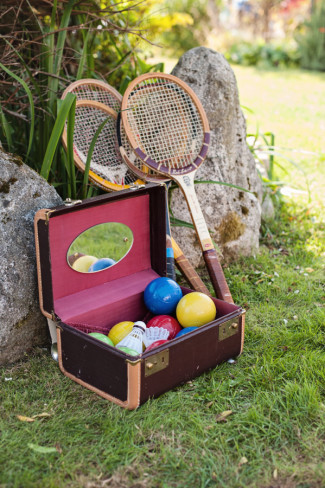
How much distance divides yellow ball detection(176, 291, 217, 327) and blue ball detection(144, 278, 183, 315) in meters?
0.07

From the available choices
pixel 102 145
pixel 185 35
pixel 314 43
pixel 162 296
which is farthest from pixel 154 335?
pixel 185 35

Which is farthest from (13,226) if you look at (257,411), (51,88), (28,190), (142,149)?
(257,411)

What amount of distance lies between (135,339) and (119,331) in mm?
135

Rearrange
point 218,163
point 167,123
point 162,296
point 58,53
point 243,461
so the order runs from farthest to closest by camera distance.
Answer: point 218,163
point 58,53
point 167,123
point 162,296
point 243,461

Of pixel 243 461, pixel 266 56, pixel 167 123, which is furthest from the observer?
pixel 266 56

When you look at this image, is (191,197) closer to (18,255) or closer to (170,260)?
(170,260)

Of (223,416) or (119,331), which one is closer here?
(223,416)

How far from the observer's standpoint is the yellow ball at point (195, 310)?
2723 mm

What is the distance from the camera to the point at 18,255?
8.72 ft

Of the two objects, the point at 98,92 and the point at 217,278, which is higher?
the point at 98,92

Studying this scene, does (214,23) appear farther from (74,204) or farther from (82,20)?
(74,204)

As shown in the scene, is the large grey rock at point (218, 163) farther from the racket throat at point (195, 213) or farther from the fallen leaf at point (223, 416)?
the fallen leaf at point (223, 416)

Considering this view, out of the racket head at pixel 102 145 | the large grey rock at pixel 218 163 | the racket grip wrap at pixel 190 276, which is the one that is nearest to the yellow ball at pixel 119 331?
the racket grip wrap at pixel 190 276

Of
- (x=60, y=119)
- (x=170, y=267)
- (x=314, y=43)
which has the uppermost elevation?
(x=60, y=119)
